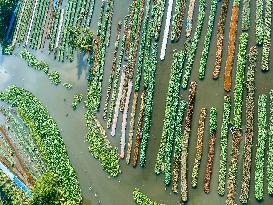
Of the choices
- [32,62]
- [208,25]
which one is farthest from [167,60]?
[32,62]

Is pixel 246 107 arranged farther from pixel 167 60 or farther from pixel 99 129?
pixel 99 129

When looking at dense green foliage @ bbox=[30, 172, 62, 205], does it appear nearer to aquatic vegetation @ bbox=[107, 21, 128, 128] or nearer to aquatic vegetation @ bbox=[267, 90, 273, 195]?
aquatic vegetation @ bbox=[107, 21, 128, 128]

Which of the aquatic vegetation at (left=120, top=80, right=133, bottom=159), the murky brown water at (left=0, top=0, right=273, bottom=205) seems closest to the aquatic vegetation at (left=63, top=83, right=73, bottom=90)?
the murky brown water at (left=0, top=0, right=273, bottom=205)

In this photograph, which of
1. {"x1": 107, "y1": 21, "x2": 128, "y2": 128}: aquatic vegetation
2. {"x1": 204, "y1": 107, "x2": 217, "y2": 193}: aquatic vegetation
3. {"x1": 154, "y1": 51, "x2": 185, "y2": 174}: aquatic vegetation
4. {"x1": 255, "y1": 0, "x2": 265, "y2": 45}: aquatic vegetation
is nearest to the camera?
{"x1": 204, "y1": 107, "x2": 217, "y2": 193}: aquatic vegetation

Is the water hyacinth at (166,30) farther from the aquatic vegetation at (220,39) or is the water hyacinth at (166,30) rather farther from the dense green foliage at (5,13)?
the dense green foliage at (5,13)

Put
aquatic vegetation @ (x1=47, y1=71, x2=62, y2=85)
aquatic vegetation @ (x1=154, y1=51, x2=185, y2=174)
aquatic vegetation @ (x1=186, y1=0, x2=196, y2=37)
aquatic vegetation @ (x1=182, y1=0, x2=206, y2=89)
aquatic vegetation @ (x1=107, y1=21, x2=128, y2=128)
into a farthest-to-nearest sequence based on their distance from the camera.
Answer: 1. aquatic vegetation @ (x1=47, y1=71, x2=62, y2=85)
2. aquatic vegetation @ (x1=107, y1=21, x2=128, y2=128)
3. aquatic vegetation @ (x1=186, y1=0, x2=196, y2=37)
4. aquatic vegetation @ (x1=182, y1=0, x2=206, y2=89)
5. aquatic vegetation @ (x1=154, y1=51, x2=185, y2=174)

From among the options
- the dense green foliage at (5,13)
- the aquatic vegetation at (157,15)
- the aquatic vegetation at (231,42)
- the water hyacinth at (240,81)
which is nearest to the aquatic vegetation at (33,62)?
the dense green foliage at (5,13)
